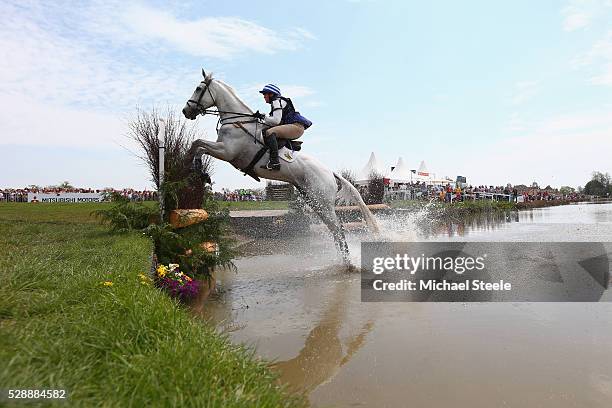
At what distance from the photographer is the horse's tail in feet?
25.0

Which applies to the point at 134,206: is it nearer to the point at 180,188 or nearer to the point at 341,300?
the point at 180,188

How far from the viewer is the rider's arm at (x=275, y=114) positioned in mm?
6320

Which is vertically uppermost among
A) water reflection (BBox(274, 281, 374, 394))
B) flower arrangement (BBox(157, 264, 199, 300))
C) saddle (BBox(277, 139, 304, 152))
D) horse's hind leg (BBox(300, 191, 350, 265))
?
saddle (BBox(277, 139, 304, 152))

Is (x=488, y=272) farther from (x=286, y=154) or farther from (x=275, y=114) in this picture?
(x=275, y=114)

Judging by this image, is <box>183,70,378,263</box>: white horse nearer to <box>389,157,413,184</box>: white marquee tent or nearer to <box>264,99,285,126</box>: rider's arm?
<box>264,99,285,126</box>: rider's arm

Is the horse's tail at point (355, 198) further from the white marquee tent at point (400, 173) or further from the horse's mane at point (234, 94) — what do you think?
the white marquee tent at point (400, 173)

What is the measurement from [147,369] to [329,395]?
3.48 ft

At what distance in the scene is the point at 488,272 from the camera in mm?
Result: 5984

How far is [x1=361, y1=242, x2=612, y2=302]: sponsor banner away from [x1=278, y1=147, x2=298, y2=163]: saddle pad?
2.08 metres

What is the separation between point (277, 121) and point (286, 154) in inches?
21.1

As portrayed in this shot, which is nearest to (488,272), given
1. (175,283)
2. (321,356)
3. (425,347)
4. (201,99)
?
(425,347)

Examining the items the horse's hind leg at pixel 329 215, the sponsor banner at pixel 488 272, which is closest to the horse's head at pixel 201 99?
the horse's hind leg at pixel 329 215

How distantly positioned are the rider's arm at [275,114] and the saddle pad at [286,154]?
44 cm

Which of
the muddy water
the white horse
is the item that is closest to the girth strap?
the white horse
